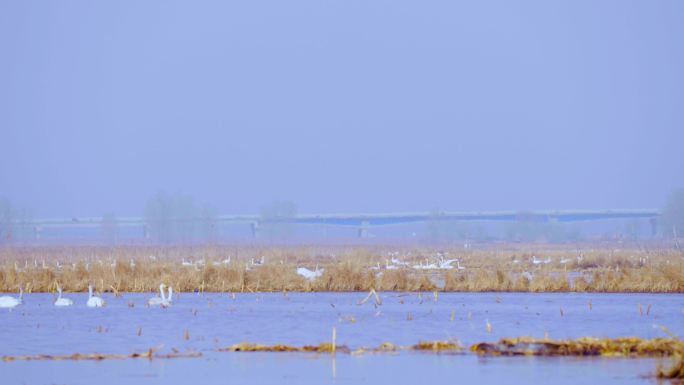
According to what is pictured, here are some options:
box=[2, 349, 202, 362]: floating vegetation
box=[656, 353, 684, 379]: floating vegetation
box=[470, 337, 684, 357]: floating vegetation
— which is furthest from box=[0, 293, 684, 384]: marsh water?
box=[470, 337, 684, 357]: floating vegetation

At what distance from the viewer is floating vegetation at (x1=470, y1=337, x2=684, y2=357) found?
2059 cm

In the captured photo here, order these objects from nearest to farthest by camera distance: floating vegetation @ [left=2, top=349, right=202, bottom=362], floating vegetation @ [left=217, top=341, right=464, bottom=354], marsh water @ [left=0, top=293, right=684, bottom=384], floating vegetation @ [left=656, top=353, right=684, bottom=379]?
floating vegetation @ [left=656, top=353, right=684, bottom=379]
marsh water @ [left=0, top=293, right=684, bottom=384]
floating vegetation @ [left=2, top=349, right=202, bottom=362]
floating vegetation @ [left=217, top=341, right=464, bottom=354]

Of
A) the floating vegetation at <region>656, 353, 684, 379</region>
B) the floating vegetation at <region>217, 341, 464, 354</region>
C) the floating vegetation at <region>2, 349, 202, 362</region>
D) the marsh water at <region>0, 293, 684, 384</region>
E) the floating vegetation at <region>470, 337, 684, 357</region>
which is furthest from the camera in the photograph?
the floating vegetation at <region>217, 341, 464, 354</region>

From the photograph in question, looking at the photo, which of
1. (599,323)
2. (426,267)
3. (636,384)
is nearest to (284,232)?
(426,267)

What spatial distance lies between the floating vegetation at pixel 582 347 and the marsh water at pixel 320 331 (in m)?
0.49

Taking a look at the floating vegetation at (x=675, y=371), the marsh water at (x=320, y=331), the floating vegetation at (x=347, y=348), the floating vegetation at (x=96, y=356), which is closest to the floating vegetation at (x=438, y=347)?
the floating vegetation at (x=347, y=348)

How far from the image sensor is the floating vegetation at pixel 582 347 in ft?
67.6

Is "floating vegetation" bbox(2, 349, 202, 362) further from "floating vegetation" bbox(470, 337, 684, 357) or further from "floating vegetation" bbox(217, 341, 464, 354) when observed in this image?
"floating vegetation" bbox(470, 337, 684, 357)

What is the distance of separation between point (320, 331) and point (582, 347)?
6331mm

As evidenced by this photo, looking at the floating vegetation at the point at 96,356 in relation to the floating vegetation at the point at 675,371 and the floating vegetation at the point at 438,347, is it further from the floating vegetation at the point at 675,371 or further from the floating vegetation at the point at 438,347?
the floating vegetation at the point at 675,371

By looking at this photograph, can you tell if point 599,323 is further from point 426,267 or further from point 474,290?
point 426,267

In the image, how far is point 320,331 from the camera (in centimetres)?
2547

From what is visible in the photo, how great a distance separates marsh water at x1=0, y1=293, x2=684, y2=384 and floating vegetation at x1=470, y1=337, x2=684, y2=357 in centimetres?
49

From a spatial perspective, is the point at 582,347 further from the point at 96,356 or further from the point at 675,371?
the point at 96,356
